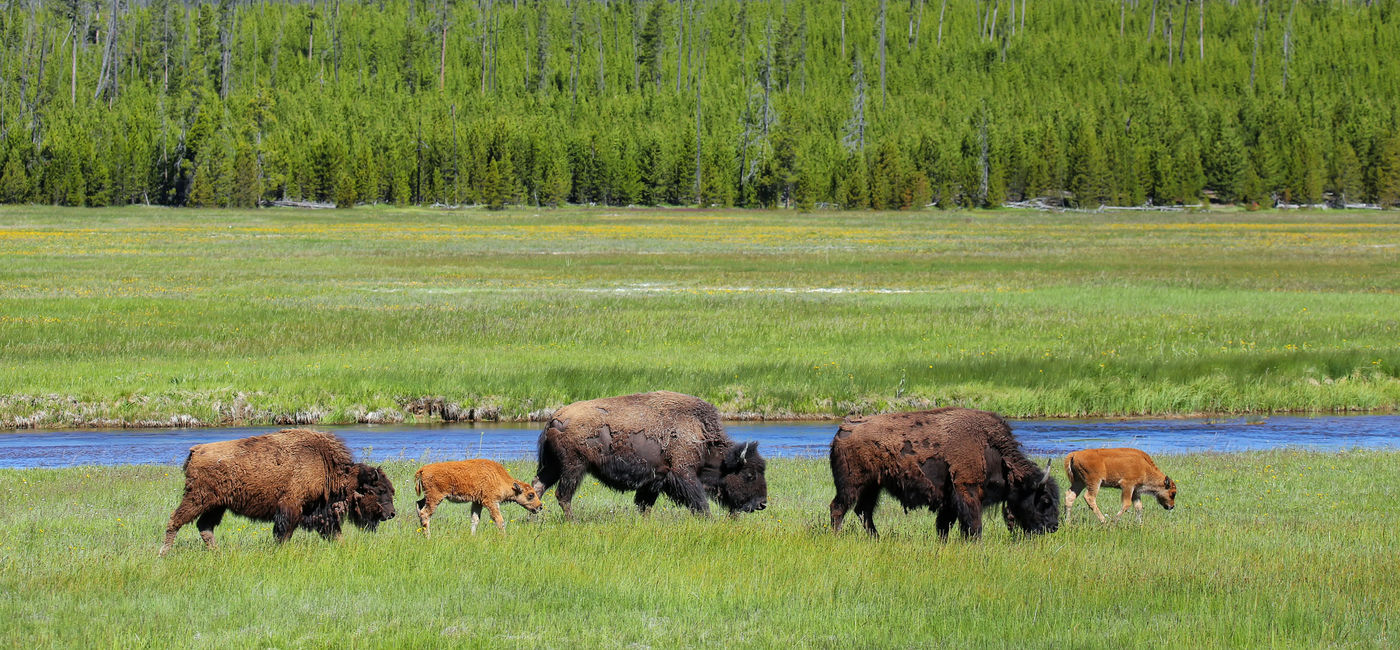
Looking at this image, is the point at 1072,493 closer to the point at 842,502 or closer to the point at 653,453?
the point at 842,502

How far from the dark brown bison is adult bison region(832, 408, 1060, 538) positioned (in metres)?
4.39

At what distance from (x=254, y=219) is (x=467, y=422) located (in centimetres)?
8161

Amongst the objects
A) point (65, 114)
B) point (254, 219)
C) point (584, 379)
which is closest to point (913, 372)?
point (584, 379)

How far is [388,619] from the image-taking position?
8852 mm

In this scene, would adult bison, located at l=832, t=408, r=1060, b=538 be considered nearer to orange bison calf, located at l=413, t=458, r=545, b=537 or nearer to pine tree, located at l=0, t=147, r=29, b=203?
orange bison calf, located at l=413, t=458, r=545, b=537

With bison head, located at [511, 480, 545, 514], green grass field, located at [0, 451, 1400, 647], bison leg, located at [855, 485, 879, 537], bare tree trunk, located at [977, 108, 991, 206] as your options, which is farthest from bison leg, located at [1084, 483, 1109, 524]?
bare tree trunk, located at [977, 108, 991, 206]

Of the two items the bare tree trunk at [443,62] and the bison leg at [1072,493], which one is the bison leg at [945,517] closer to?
the bison leg at [1072,493]

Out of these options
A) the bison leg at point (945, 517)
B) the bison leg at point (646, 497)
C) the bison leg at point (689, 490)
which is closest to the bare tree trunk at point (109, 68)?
the bison leg at point (646, 497)

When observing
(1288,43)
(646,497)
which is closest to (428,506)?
(646,497)

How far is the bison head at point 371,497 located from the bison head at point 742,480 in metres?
3.26

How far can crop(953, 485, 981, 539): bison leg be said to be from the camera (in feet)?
37.8

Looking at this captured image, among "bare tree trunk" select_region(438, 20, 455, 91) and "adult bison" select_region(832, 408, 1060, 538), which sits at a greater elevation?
"bare tree trunk" select_region(438, 20, 455, 91)

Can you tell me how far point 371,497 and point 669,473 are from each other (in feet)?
9.86

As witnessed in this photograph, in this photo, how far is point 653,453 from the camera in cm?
1278
